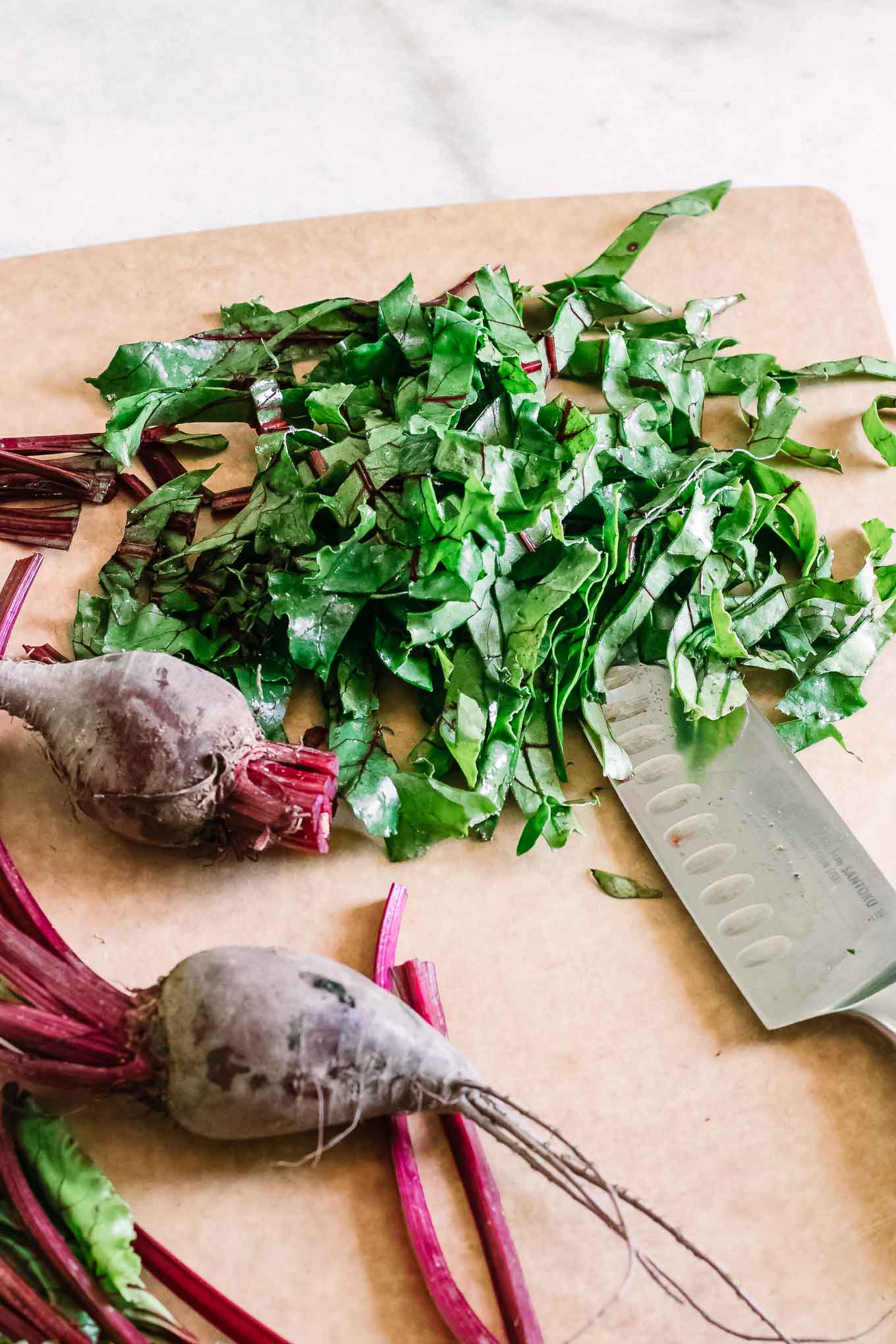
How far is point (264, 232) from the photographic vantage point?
221cm

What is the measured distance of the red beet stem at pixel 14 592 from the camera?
177 cm

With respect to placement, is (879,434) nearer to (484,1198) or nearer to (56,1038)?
(484,1198)

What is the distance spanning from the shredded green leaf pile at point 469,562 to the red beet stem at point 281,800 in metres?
0.07

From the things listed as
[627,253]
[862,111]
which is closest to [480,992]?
[627,253]

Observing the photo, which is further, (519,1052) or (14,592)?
(14,592)

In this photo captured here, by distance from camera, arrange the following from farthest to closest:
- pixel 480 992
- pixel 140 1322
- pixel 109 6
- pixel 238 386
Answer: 1. pixel 109 6
2. pixel 238 386
3. pixel 480 992
4. pixel 140 1322

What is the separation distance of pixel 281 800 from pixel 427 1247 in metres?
0.59

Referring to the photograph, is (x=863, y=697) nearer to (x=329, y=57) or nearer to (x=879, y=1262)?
(x=879, y=1262)

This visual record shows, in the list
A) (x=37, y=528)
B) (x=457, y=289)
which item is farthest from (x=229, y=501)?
(x=457, y=289)

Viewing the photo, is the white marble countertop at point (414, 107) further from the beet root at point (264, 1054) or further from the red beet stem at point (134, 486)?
the beet root at point (264, 1054)

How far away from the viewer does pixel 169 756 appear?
1.55 meters

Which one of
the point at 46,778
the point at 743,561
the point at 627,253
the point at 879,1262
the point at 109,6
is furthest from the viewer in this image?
the point at 109,6

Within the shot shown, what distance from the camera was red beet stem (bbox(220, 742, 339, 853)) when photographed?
5.18 feet

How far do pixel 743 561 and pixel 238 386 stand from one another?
0.91 metres
